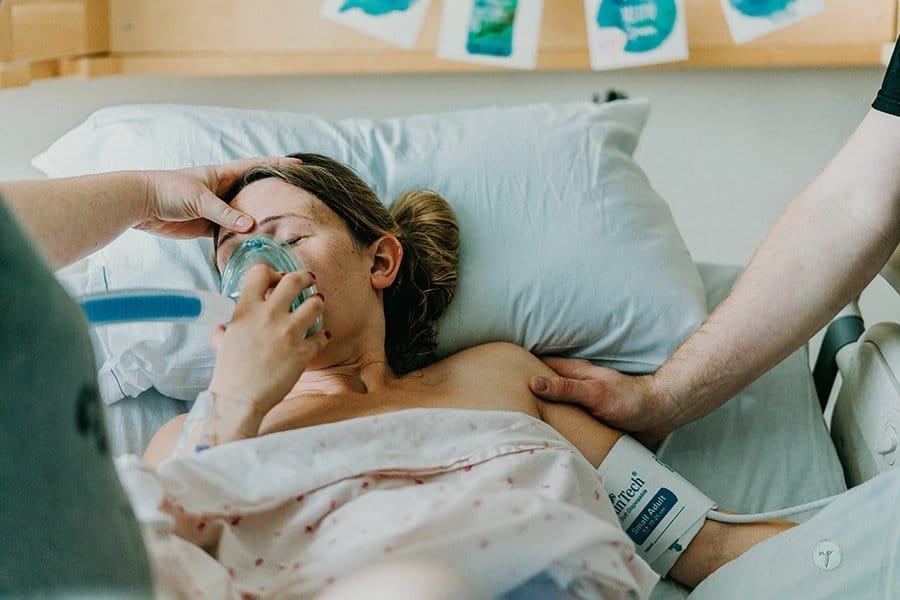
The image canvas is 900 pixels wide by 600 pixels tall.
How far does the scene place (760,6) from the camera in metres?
2.12

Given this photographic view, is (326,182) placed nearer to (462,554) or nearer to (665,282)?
(665,282)

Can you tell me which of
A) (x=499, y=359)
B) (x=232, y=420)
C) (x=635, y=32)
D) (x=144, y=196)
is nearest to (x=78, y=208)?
(x=144, y=196)

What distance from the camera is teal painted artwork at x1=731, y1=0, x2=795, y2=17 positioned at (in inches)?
83.3

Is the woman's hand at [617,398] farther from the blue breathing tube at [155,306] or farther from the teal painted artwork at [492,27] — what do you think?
the teal painted artwork at [492,27]

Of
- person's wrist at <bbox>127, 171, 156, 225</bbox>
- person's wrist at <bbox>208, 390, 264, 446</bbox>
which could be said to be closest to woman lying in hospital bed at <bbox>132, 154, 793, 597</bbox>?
person's wrist at <bbox>208, 390, 264, 446</bbox>

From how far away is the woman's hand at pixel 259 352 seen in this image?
1.11m

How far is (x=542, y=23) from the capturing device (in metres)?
2.13

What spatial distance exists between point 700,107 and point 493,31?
516mm

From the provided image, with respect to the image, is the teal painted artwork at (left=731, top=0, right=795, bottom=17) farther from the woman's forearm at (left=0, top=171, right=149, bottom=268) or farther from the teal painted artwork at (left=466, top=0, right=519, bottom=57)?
the woman's forearm at (left=0, top=171, right=149, bottom=268)

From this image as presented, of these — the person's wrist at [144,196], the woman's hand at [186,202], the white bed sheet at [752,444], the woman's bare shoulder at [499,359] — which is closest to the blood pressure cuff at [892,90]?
the white bed sheet at [752,444]

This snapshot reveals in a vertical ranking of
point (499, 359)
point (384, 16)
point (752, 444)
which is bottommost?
point (752, 444)

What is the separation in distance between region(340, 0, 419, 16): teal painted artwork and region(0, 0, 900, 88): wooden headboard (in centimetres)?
5

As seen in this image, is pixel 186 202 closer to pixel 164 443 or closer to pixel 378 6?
pixel 164 443

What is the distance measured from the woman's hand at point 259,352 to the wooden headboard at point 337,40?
1.05 metres
